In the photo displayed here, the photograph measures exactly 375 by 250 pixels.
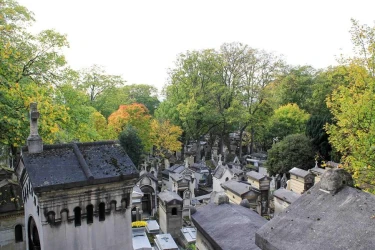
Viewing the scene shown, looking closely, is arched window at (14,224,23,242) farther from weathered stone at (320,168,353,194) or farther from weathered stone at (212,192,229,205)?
weathered stone at (320,168,353,194)

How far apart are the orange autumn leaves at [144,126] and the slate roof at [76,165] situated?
23.7 meters

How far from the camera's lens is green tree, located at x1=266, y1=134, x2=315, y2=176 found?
29547 millimetres

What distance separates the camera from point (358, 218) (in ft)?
15.5

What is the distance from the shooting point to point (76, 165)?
7.48 m

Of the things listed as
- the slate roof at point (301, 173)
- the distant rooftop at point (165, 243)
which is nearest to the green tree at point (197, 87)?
the slate roof at point (301, 173)

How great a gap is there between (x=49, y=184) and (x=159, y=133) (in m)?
27.7

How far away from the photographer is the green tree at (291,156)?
29547 mm

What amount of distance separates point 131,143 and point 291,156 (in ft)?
50.9

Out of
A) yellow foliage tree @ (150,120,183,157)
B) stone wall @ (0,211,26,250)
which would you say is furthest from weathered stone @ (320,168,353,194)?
yellow foliage tree @ (150,120,183,157)

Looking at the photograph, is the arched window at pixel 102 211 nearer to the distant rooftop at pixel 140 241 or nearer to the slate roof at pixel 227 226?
the slate roof at pixel 227 226

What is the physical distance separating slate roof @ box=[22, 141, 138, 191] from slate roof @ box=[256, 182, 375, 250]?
3875mm

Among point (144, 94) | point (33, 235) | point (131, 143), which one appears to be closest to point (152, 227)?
point (33, 235)

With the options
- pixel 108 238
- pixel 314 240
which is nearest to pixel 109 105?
pixel 108 238

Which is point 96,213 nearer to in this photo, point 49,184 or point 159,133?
point 49,184
